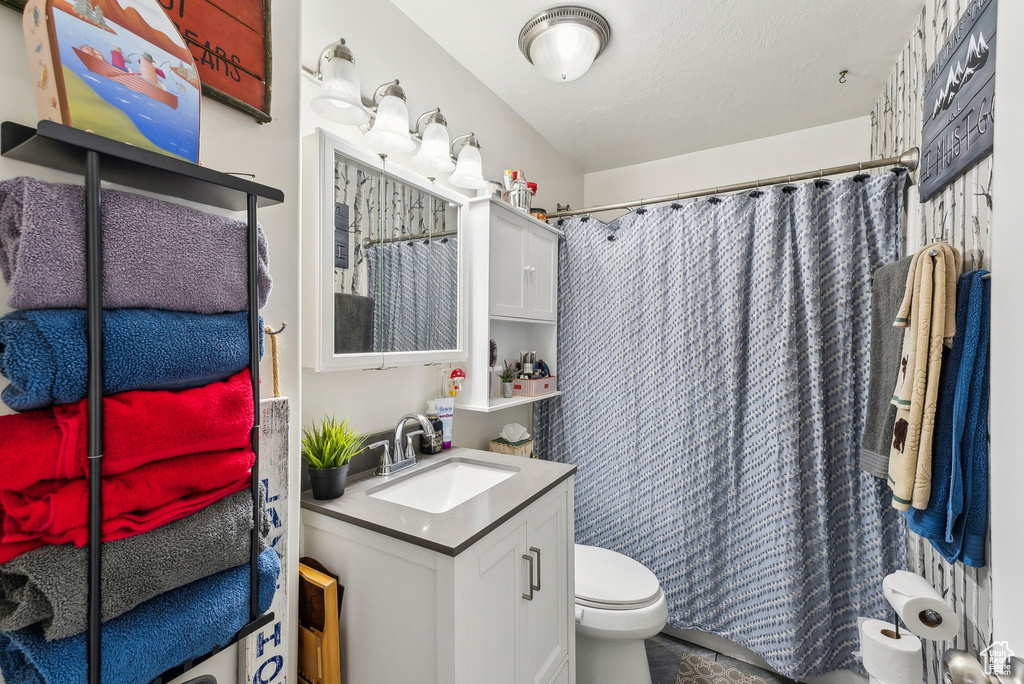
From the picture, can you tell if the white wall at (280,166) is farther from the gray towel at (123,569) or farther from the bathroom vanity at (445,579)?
the gray towel at (123,569)

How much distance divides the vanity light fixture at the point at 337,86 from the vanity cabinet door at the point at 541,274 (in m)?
0.90

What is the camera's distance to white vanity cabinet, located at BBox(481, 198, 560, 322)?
1.61 m

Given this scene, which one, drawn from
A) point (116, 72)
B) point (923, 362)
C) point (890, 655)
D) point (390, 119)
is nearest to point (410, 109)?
point (390, 119)

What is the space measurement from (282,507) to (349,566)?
261mm

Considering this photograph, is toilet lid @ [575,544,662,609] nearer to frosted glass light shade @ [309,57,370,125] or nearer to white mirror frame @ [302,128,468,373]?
white mirror frame @ [302,128,468,373]

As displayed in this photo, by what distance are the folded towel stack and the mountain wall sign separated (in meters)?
1.56

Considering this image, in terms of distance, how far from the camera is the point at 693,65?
1.72m

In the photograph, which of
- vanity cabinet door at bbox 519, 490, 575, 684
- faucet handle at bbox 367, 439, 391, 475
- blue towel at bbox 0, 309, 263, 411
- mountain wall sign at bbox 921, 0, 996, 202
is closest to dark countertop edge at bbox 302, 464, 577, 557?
vanity cabinet door at bbox 519, 490, 575, 684

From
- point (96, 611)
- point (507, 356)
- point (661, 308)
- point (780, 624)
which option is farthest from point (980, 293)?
Answer: point (96, 611)

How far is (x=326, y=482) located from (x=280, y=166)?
2.41 feet

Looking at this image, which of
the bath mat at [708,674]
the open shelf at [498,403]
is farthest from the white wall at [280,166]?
the bath mat at [708,674]

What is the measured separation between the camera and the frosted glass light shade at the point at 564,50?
57.2 inches

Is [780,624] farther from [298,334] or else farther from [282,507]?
[298,334]

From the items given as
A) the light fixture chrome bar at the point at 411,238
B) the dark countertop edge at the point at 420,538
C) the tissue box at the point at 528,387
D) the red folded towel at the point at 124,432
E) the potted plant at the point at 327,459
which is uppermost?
the light fixture chrome bar at the point at 411,238
